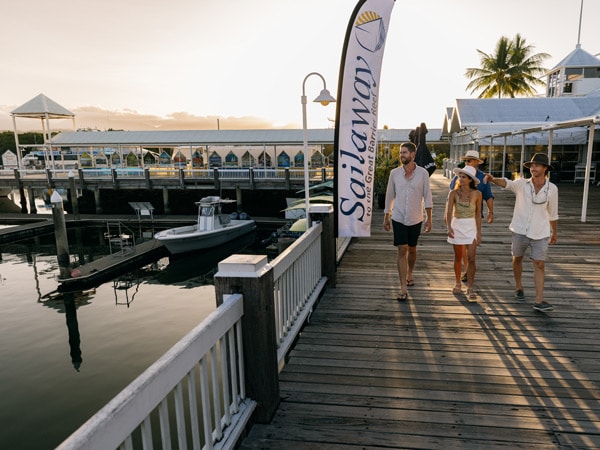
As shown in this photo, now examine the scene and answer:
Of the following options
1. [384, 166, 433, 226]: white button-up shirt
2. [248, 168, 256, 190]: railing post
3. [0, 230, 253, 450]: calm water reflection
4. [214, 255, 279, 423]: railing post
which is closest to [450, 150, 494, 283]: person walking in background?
[384, 166, 433, 226]: white button-up shirt

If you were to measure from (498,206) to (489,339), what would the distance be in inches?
435

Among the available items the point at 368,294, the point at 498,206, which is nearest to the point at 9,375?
the point at 368,294

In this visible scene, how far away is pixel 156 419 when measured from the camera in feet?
22.7

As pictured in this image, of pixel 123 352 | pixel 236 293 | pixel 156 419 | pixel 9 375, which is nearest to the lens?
pixel 236 293

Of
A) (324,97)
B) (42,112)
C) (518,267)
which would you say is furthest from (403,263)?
(42,112)

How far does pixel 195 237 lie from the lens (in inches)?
723

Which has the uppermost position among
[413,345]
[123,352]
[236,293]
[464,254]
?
[236,293]

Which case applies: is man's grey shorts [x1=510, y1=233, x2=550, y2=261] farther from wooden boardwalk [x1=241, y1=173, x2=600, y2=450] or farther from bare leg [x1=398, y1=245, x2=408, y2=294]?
bare leg [x1=398, y1=245, x2=408, y2=294]

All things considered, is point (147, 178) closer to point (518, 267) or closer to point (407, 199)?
point (407, 199)

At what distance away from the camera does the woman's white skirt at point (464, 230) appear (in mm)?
5051

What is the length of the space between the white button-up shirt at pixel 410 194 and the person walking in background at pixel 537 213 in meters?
Answer: 0.78

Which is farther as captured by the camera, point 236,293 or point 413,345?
point 413,345

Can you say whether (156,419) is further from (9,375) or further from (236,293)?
(236,293)

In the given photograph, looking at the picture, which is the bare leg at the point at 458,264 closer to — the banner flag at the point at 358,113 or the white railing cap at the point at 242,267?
the banner flag at the point at 358,113
